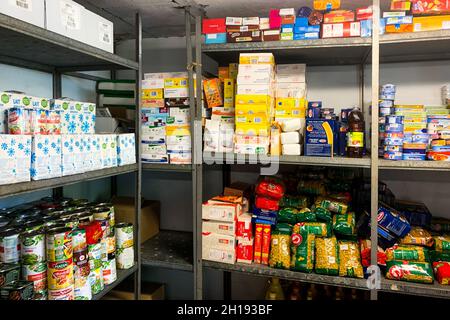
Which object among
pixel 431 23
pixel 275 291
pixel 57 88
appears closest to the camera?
pixel 431 23

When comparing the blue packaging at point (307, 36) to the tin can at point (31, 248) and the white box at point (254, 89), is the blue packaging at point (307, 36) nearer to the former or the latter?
the white box at point (254, 89)

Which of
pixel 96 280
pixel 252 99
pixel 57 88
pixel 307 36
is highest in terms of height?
pixel 307 36

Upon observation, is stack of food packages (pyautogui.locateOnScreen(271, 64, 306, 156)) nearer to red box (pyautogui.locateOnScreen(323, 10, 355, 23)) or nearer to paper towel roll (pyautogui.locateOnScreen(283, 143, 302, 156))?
paper towel roll (pyautogui.locateOnScreen(283, 143, 302, 156))

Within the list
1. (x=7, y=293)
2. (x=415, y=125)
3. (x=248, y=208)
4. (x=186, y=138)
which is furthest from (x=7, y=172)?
(x=415, y=125)

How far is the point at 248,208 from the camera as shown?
2379 mm

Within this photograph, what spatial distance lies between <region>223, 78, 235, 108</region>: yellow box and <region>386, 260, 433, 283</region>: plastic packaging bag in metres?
1.34

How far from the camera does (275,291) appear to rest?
2.50 metres

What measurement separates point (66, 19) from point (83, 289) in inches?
51.2

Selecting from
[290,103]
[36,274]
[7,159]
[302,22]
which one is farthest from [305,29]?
[36,274]

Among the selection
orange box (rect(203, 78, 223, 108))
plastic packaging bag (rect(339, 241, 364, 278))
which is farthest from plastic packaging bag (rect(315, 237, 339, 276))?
orange box (rect(203, 78, 223, 108))

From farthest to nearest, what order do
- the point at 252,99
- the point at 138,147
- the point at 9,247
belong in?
the point at 138,147, the point at 252,99, the point at 9,247

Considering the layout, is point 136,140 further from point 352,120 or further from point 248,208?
point 352,120

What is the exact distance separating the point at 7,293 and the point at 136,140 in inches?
44.1

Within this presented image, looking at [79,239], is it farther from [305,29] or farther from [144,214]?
[305,29]
